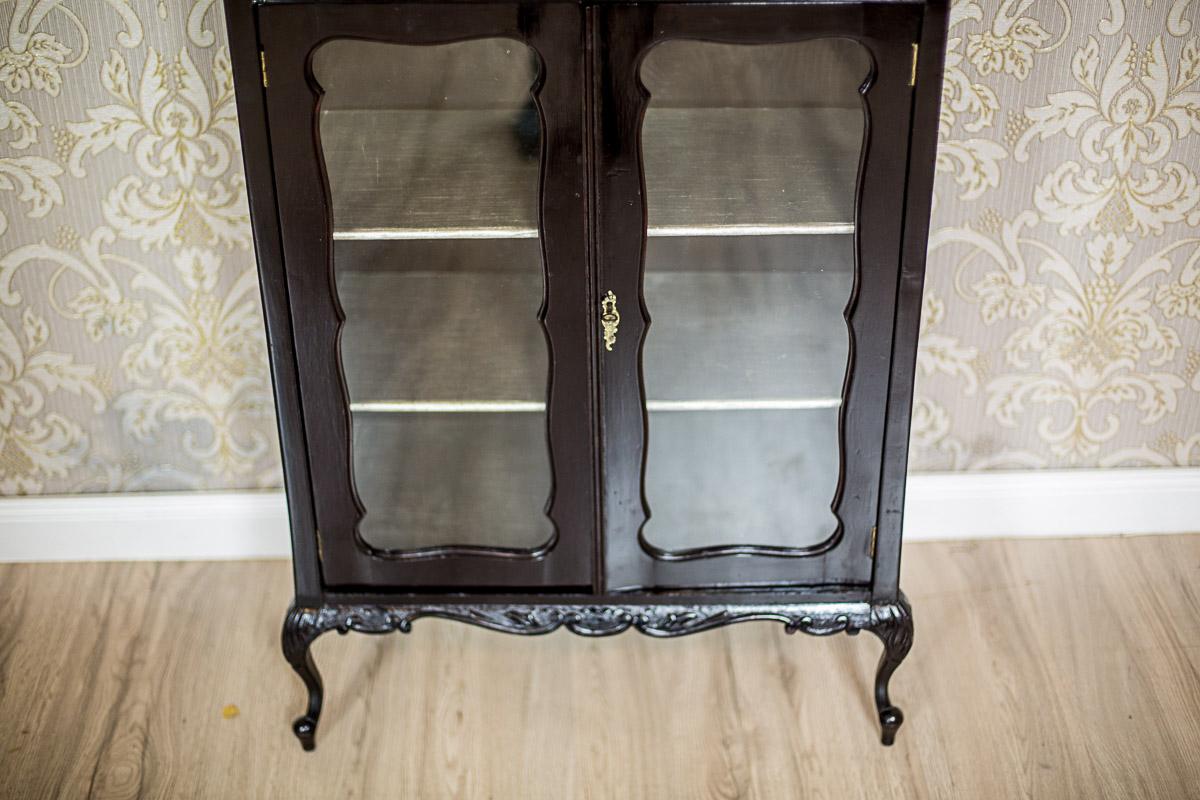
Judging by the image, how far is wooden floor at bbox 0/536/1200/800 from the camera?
1.45 metres

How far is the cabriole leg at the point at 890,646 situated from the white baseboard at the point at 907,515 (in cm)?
43

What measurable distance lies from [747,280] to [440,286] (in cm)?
34

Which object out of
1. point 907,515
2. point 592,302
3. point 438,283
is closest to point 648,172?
point 592,302

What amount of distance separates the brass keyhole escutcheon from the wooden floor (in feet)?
1.88

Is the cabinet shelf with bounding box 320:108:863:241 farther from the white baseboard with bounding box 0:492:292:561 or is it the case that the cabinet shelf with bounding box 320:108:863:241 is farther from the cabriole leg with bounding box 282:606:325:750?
the white baseboard with bounding box 0:492:292:561

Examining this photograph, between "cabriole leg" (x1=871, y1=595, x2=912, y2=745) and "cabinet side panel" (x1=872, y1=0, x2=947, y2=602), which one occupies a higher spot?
"cabinet side panel" (x1=872, y1=0, x2=947, y2=602)

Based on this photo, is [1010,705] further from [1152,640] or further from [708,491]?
[708,491]

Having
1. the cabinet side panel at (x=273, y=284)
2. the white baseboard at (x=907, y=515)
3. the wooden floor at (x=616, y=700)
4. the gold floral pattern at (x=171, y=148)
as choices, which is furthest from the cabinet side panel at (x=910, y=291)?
the gold floral pattern at (x=171, y=148)

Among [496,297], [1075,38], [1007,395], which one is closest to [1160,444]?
[1007,395]

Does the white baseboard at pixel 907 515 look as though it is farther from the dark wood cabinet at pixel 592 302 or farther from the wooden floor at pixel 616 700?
the dark wood cabinet at pixel 592 302

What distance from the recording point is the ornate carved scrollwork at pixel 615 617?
141 centimetres

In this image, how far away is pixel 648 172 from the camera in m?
1.18

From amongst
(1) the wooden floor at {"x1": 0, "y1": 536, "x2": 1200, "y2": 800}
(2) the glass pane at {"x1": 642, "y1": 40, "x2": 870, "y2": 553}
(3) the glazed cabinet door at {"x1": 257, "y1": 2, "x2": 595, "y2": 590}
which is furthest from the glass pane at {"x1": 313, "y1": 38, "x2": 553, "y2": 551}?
(1) the wooden floor at {"x1": 0, "y1": 536, "x2": 1200, "y2": 800}

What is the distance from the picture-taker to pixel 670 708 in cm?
156
